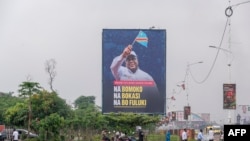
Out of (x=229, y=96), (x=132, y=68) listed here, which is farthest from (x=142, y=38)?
(x=229, y=96)

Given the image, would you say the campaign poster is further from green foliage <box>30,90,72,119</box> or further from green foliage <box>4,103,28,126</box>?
green foliage <box>4,103,28,126</box>

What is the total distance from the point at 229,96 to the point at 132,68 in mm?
7585

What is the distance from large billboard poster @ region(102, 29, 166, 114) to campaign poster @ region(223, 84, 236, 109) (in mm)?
5867

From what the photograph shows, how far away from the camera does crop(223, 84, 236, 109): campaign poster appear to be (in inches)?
1296

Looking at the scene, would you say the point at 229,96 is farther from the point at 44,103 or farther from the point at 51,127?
the point at 44,103

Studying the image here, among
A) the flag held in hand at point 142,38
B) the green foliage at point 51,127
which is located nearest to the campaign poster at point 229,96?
the flag held in hand at point 142,38

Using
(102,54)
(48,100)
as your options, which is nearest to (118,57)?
(102,54)

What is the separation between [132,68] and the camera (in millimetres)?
37938

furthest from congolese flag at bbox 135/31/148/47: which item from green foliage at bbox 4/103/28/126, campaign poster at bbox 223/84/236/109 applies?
green foliage at bbox 4/103/28/126

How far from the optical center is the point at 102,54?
3800 cm

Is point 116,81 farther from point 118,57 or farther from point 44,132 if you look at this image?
point 44,132

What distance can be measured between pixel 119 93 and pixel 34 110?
10854 mm

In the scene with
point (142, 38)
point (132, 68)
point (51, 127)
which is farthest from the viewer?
Answer: point (132, 68)

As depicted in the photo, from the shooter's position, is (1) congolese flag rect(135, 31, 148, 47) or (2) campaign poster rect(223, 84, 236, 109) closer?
(2) campaign poster rect(223, 84, 236, 109)
